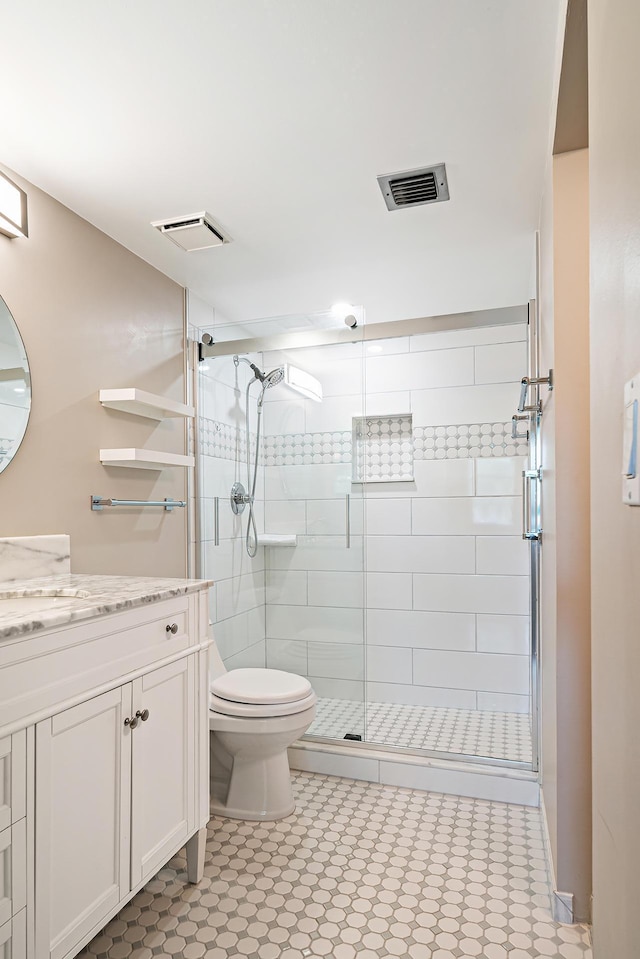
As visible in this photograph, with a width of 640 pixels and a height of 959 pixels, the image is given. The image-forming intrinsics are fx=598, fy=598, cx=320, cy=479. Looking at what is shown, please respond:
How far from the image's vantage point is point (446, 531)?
3.45m

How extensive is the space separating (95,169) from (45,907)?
2022mm

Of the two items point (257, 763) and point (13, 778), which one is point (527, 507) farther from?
point (13, 778)

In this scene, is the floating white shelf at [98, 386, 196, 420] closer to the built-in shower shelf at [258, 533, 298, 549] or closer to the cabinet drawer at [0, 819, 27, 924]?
the built-in shower shelf at [258, 533, 298, 549]

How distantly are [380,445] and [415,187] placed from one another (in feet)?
5.71

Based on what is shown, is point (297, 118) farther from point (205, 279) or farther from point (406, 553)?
point (406, 553)

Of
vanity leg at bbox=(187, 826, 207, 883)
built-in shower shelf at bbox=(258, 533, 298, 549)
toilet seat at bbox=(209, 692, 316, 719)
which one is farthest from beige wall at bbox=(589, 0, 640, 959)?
built-in shower shelf at bbox=(258, 533, 298, 549)

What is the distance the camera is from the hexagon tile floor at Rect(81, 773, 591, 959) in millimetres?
1588

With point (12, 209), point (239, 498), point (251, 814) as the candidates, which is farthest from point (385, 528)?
point (12, 209)

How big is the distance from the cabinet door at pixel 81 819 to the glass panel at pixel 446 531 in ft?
6.51

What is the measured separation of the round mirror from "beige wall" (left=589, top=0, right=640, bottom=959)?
5.53 ft

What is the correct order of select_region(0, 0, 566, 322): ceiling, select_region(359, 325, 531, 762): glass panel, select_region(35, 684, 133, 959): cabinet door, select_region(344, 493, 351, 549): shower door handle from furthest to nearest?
select_region(359, 325, 531, 762): glass panel < select_region(344, 493, 351, 549): shower door handle < select_region(0, 0, 566, 322): ceiling < select_region(35, 684, 133, 959): cabinet door

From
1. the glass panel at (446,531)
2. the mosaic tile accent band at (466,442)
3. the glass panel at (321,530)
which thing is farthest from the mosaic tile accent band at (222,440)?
the mosaic tile accent band at (466,442)

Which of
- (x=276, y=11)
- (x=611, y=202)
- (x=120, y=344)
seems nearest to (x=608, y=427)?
(x=611, y=202)

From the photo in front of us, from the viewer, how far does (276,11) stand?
1350mm
